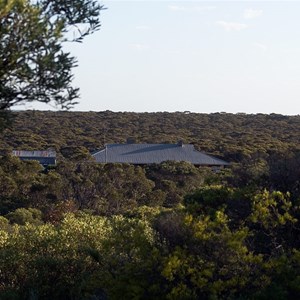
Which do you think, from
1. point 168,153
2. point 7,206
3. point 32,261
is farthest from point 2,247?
point 168,153

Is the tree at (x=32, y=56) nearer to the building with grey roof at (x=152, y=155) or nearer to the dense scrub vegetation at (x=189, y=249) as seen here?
the dense scrub vegetation at (x=189, y=249)

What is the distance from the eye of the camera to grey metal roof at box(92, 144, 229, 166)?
4131 cm

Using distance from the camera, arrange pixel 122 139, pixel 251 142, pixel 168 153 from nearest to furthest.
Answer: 1. pixel 168 153
2. pixel 251 142
3. pixel 122 139

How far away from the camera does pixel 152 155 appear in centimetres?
4284

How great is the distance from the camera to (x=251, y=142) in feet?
160

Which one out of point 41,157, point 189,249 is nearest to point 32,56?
point 189,249

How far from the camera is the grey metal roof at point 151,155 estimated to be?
4131cm

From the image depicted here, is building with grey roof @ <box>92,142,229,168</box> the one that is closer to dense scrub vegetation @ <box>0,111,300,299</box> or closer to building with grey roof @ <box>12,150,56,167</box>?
building with grey roof @ <box>12,150,56,167</box>

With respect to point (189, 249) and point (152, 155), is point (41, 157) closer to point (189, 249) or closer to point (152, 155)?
point (152, 155)

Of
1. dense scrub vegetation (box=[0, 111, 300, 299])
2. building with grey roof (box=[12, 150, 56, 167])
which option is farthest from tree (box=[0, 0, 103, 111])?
building with grey roof (box=[12, 150, 56, 167])

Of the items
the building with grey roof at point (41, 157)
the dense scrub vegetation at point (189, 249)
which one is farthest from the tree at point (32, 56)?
the building with grey roof at point (41, 157)

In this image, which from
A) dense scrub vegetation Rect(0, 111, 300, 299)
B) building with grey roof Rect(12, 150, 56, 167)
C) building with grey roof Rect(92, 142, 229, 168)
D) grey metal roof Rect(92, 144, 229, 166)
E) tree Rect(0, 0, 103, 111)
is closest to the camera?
tree Rect(0, 0, 103, 111)

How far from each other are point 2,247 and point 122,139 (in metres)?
46.5

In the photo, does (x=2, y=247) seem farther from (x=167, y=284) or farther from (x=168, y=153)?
(x=168, y=153)
